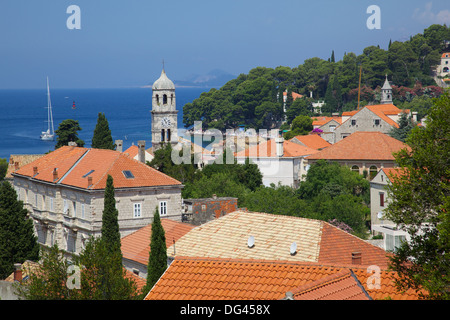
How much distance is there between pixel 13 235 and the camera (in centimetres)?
3391

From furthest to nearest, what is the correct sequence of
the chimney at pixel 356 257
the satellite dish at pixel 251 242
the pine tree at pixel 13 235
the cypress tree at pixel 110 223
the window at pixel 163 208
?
the window at pixel 163 208 < the pine tree at pixel 13 235 < the cypress tree at pixel 110 223 < the satellite dish at pixel 251 242 < the chimney at pixel 356 257

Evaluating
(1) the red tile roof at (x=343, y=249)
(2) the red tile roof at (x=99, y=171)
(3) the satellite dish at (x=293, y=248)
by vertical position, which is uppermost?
(2) the red tile roof at (x=99, y=171)

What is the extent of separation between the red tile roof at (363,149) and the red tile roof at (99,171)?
2778 cm

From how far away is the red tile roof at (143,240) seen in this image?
96.7ft

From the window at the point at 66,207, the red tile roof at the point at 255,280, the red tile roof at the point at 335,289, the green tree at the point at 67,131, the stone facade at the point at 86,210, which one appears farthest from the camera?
the green tree at the point at 67,131

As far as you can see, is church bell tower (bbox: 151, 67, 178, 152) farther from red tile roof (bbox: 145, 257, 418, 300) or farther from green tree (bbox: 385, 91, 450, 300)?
red tile roof (bbox: 145, 257, 418, 300)

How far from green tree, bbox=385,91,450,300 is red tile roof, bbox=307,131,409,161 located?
4841 centimetres

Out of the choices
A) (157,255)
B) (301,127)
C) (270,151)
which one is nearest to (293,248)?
(157,255)

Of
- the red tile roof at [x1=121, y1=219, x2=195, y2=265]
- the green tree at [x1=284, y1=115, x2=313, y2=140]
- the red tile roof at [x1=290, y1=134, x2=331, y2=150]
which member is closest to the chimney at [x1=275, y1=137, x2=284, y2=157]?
the red tile roof at [x1=290, y1=134, x2=331, y2=150]

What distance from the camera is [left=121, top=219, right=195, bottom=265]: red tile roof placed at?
29469 millimetres

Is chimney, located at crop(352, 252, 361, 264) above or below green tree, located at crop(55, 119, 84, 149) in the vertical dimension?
below

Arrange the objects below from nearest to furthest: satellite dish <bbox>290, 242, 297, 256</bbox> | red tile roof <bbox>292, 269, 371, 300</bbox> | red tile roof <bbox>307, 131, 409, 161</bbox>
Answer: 1. red tile roof <bbox>292, 269, 371, 300</bbox>
2. satellite dish <bbox>290, 242, 297, 256</bbox>
3. red tile roof <bbox>307, 131, 409, 161</bbox>

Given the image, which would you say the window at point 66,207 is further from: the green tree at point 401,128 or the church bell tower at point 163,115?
the green tree at point 401,128

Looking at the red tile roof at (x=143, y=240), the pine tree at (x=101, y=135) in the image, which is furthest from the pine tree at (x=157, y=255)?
the pine tree at (x=101, y=135)
